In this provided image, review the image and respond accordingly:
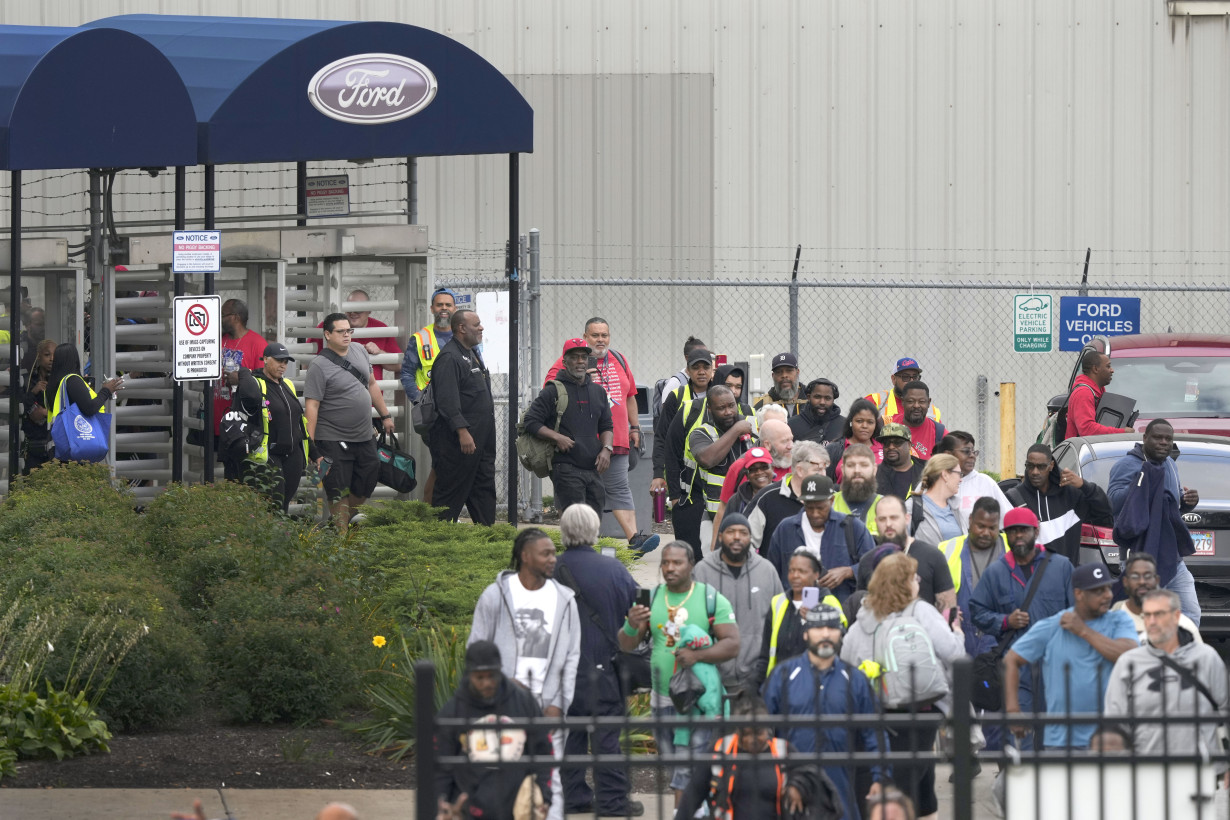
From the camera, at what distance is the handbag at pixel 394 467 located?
14297 mm

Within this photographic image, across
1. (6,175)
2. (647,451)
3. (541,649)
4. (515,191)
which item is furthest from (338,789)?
(6,175)

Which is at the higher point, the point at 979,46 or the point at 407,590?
the point at 979,46

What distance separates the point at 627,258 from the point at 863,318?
9.22ft

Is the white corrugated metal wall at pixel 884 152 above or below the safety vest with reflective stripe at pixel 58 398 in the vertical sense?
above

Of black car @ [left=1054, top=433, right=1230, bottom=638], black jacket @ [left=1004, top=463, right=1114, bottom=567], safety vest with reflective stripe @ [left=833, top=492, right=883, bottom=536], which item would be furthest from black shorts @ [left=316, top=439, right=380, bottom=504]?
black jacket @ [left=1004, top=463, right=1114, bottom=567]

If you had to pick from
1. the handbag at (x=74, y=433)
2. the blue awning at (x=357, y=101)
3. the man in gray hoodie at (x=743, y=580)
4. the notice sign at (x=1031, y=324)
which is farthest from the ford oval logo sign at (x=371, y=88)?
the notice sign at (x=1031, y=324)

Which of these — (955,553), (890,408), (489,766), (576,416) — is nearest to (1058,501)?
(955,553)

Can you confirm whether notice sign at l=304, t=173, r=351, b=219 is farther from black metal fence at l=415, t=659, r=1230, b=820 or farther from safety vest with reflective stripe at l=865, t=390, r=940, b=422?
black metal fence at l=415, t=659, r=1230, b=820

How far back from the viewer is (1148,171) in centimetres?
1945

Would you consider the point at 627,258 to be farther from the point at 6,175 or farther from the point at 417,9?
the point at 6,175

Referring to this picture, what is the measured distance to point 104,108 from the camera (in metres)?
12.6

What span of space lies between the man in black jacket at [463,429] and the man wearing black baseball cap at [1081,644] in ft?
21.0

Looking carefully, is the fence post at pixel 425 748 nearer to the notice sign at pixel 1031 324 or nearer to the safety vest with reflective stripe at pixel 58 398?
the safety vest with reflective stripe at pixel 58 398

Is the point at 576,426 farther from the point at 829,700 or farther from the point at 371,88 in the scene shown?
the point at 829,700
